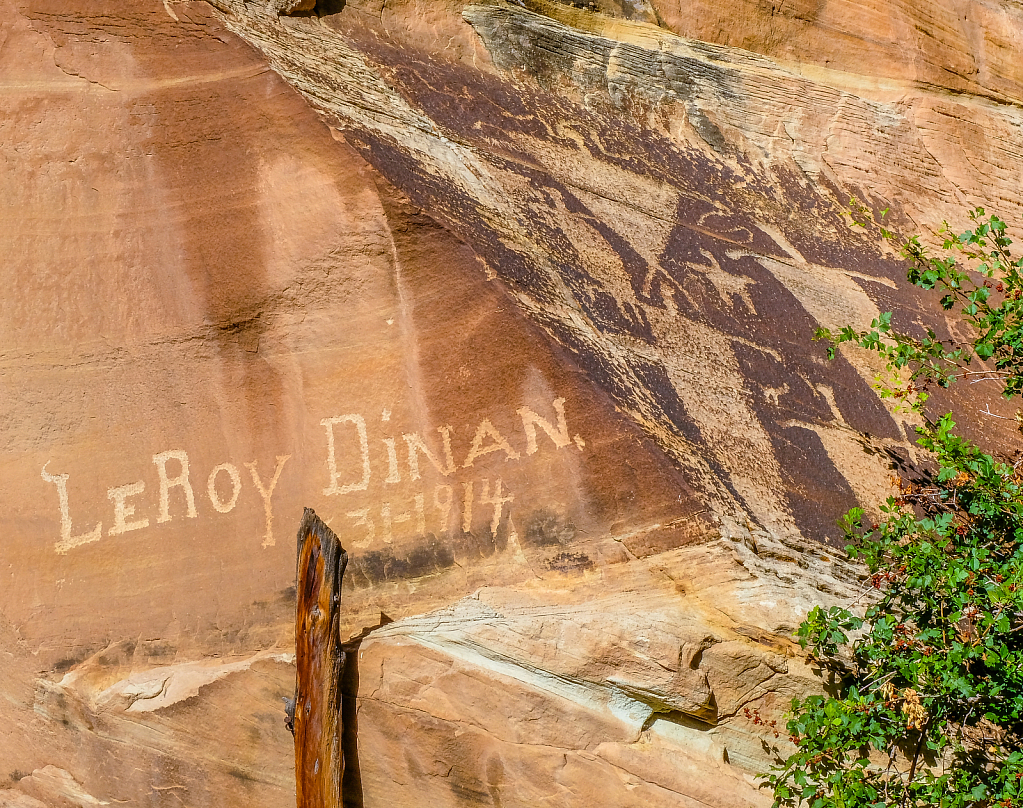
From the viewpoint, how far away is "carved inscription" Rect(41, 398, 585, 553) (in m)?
3.36

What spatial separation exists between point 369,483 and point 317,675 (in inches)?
29.8

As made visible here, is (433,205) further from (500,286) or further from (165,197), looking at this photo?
(165,197)

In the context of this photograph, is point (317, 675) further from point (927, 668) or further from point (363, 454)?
point (927, 668)

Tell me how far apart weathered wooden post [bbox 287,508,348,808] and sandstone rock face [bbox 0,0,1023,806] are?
0.16 metres

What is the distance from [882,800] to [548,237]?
8.41 feet

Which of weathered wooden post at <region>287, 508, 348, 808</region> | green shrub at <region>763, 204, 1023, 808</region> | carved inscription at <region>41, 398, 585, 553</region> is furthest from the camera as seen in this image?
carved inscription at <region>41, 398, 585, 553</region>

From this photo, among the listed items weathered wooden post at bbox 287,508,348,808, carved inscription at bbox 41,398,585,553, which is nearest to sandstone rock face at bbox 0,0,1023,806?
carved inscription at bbox 41,398,585,553

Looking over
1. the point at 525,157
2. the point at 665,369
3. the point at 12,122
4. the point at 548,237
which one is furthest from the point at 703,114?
the point at 12,122

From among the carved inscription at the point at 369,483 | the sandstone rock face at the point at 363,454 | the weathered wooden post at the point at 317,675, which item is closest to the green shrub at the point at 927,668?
the sandstone rock face at the point at 363,454

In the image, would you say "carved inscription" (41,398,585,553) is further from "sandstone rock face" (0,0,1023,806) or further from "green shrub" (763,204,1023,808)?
"green shrub" (763,204,1023,808)

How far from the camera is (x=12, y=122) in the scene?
3.69 m

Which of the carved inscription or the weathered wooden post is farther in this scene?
the carved inscription

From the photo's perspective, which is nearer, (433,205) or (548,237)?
(433,205)

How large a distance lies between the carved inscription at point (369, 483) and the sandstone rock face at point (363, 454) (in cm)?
1
